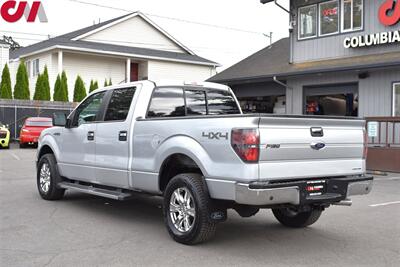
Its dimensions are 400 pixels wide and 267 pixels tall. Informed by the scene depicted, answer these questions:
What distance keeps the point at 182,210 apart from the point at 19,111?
2461cm

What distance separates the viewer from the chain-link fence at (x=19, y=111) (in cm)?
2780

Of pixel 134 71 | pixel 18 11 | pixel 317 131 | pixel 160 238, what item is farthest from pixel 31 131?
pixel 317 131

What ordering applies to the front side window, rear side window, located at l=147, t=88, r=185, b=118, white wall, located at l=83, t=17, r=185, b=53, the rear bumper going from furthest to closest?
1. white wall, located at l=83, t=17, r=185, b=53
2. the front side window
3. rear side window, located at l=147, t=88, r=185, b=118
4. the rear bumper

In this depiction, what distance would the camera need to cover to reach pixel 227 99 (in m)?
8.02

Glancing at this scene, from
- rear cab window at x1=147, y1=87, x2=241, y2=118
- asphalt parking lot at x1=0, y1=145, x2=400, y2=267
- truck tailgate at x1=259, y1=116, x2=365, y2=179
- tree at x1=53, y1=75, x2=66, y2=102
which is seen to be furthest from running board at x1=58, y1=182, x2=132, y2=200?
tree at x1=53, y1=75, x2=66, y2=102

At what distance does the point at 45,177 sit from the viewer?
905 cm

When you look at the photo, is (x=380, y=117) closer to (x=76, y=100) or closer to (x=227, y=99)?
(x=227, y=99)

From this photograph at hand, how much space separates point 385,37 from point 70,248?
1332 cm

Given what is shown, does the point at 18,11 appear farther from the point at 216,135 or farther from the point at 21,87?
the point at 216,135

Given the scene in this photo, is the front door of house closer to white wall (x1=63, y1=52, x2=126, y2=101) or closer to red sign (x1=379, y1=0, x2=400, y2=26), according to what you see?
white wall (x1=63, y1=52, x2=126, y2=101)

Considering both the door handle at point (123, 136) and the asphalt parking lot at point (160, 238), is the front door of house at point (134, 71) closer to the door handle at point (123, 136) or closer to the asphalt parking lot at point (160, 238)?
the asphalt parking lot at point (160, 238)

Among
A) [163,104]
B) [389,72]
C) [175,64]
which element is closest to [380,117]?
[389,72]

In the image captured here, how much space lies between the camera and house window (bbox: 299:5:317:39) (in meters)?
18.3

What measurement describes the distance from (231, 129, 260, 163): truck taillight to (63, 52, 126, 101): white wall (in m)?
30.6
